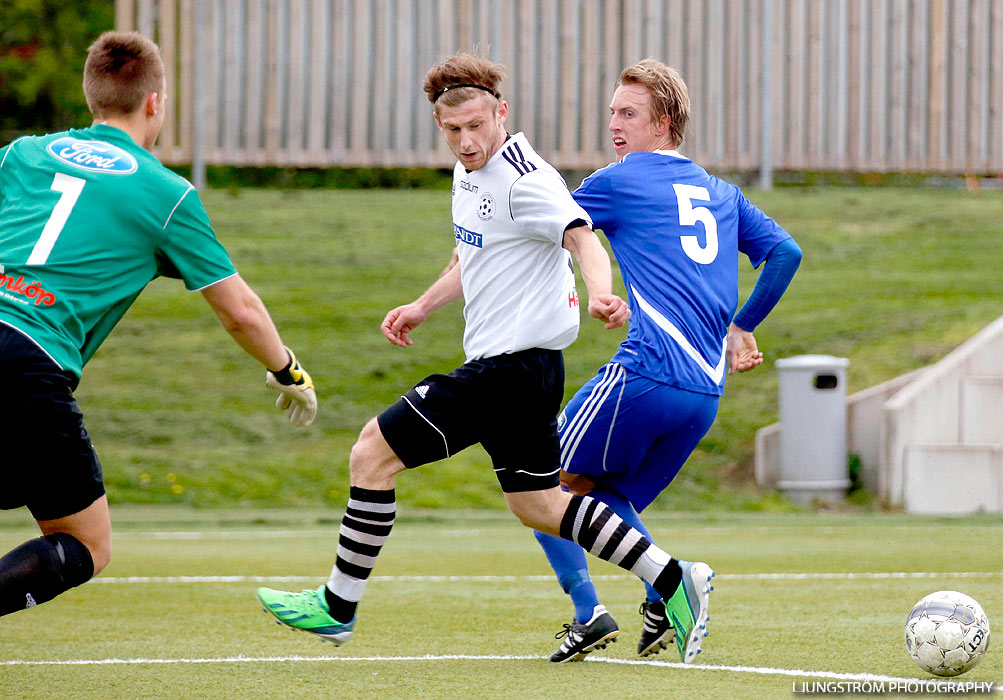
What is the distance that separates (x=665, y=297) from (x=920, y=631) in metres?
1.45

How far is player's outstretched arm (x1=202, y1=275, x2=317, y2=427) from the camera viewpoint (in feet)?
13.8

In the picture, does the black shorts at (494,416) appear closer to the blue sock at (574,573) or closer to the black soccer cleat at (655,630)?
the blue sock at (574,573)

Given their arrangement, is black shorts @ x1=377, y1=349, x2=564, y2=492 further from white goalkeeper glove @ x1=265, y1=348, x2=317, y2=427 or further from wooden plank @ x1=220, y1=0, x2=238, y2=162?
wooden plank @ x1=220, y1=0, x2=238, y2=162

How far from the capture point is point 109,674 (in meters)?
4.74

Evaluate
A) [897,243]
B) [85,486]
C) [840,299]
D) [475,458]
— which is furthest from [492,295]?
[897,243]

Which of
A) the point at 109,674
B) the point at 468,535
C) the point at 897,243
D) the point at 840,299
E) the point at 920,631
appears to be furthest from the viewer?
the point at 897,243

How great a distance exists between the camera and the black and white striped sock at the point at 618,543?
4629 millimetres

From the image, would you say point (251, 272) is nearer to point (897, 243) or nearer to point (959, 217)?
point (897, 243)

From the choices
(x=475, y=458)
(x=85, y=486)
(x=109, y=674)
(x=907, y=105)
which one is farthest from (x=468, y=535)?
(x=907, y=105)

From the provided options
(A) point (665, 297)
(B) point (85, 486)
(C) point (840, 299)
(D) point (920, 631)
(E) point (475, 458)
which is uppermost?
(A) point (665, 297)

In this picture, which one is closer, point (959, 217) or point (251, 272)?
point (251, 272)

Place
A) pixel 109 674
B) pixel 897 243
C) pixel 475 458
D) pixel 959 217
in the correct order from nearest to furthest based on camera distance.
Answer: pixel 109 674 < pixel 475 458 < pixel 897 243 < pixel 959 217

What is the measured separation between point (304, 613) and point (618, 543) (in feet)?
3.67

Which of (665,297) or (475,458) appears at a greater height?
(665,297)
